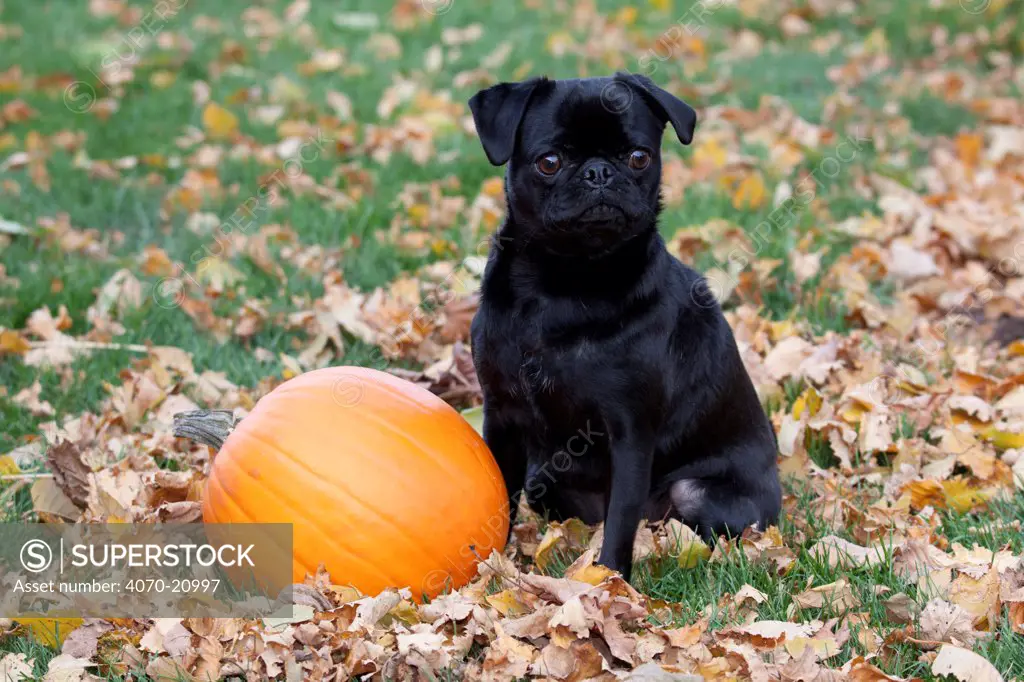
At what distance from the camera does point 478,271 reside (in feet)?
16.3

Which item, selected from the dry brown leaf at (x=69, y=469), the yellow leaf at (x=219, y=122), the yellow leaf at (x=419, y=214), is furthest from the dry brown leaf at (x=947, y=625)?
the yellow leaf at (x=219, y=122)

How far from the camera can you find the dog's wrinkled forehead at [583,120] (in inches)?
121

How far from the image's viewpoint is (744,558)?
3064mm

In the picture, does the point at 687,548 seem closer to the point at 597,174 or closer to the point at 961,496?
the point at 961,496

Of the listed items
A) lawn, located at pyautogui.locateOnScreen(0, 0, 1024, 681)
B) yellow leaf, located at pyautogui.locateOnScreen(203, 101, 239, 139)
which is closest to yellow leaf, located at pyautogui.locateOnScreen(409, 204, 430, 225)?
lawn, located at pyautogui.locateOnScreen(0, 0, 1024, 681)

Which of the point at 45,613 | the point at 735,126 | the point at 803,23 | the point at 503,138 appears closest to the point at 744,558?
the point at 503,138

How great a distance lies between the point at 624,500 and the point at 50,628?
149 centimetres

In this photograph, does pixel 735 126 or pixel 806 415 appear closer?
pixel 806 415

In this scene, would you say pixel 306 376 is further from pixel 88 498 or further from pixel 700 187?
pixel 700 187

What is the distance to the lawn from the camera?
8.97 ft

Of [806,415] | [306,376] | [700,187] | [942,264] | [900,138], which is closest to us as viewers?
[306,376]

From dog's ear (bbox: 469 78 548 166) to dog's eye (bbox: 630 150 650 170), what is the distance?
1.06 feet

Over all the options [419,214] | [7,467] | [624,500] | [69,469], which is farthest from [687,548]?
[419,214]

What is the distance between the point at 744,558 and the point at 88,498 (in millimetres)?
1887
